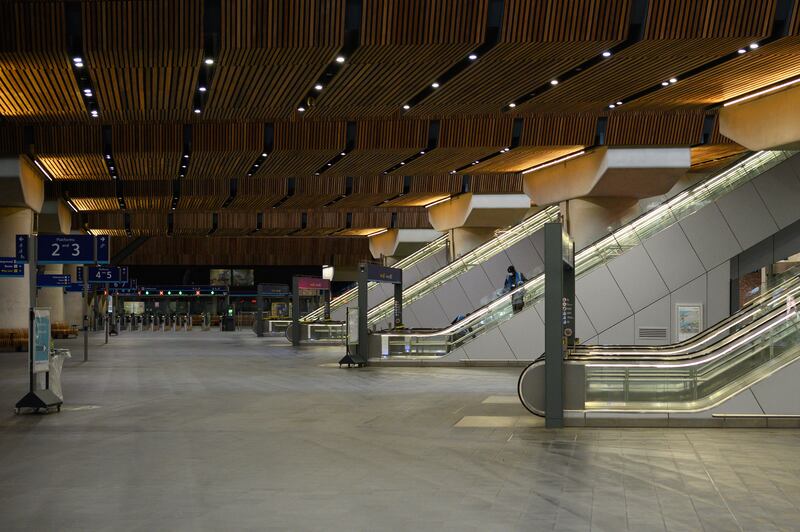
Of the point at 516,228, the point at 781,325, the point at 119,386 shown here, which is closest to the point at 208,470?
the point at 781,325

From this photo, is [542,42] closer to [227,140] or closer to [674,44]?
[674,44]

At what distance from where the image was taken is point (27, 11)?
1547cm

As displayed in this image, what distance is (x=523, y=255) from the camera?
130 feet

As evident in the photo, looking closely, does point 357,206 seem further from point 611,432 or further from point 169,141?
point 611,432

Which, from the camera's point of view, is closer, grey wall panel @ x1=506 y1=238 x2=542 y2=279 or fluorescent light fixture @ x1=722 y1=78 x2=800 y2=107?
fluorescent light fixture @ x1=722 y1=78 x2=800 y2=107

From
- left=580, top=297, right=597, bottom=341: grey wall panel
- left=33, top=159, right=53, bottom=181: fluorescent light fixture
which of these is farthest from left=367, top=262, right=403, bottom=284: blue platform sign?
left=33, top=159, right=53, bottom=181: fluorescent light fixture

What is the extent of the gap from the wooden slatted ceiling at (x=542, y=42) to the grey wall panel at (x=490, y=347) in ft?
22.0

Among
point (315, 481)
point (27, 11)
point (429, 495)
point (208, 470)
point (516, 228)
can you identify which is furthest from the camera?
point (516, 228)

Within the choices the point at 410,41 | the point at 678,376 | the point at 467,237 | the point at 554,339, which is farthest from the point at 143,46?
the point at 467,237

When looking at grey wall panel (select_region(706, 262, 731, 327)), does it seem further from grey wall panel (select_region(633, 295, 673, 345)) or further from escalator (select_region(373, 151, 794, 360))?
escalator (select_region(373, 151, 794, 360))

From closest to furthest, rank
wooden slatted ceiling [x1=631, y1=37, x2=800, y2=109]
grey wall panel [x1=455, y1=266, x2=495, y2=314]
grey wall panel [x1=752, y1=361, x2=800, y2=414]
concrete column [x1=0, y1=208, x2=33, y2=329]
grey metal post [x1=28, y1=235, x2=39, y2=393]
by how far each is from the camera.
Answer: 1. grey wall panel [x1=752, y1=361, x2=800, y2=414]
2. grey metal post [x1=28, y1=235, x2=39, y2=393]
3. wooden slatted ceiling [x1=631, y1=37, x2=800, y2=109]
4. concrete column [x1=0, y1=208, x2=33, y2=329]
5. grey wall panel [x1=455, y1=266, x2=495, y2=314]

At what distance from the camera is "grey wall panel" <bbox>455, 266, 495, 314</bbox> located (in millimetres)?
38231

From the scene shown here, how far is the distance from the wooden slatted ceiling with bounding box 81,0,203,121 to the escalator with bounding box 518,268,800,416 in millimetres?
7113

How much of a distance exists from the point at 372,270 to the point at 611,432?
14.5m
